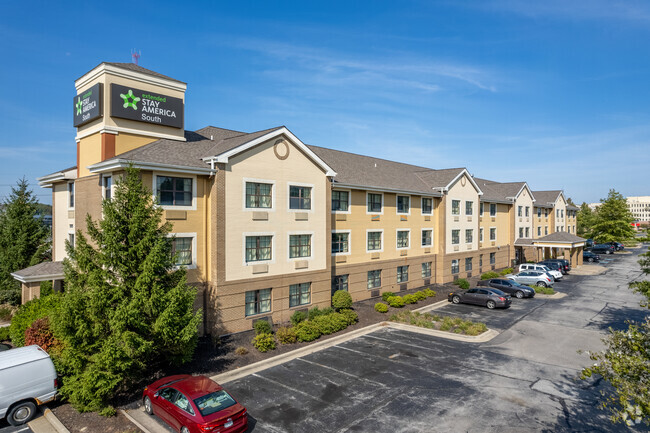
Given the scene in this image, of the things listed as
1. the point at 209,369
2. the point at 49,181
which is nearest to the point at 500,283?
the point at 209,369

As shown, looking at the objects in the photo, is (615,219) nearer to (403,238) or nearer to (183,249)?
(403,238)

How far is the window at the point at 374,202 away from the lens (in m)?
31.3

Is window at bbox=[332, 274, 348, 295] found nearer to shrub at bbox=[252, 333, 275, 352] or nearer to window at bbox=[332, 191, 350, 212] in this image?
window at bbox=[332, 191, 350, 212]

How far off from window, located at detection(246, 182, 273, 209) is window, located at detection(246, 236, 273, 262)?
1.89 m

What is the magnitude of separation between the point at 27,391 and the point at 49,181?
Result: 19827 mm

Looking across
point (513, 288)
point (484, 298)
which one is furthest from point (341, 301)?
point (513, 288)

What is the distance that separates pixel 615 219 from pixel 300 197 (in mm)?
71875

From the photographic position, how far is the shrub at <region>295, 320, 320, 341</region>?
21177mm

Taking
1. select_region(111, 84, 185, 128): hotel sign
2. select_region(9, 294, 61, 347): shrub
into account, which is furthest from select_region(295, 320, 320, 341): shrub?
select_region(111, 84, 185, 128): hotel sign

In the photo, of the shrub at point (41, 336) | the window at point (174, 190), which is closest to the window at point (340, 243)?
the window at point (174, 190)

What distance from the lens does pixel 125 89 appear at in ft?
72.8

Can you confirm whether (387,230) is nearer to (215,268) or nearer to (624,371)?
(215,268)

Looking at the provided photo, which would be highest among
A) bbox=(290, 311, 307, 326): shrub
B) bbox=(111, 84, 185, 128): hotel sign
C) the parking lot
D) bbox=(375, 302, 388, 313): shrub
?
bbox=(111, 84, 185, 128): hotel sign

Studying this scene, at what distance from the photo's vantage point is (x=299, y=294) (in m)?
24.5
